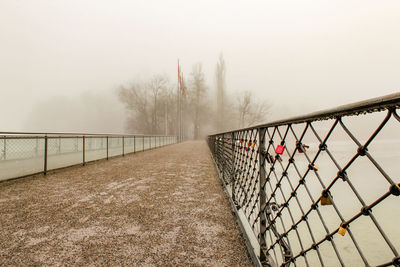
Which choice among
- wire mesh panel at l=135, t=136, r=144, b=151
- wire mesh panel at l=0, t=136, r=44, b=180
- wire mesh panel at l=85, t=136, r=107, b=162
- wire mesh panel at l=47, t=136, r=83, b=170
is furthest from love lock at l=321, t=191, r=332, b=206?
wire mesh panel at l=135, t=136, r=144, b=151

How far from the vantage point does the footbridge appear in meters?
0.77

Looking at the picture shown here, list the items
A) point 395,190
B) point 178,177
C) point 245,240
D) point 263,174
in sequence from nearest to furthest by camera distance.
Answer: point 395,190 → point 263,174 → point 245,240 → point 178,177

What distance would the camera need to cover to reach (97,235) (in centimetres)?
175

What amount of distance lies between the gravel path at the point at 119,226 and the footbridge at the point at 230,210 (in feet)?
0.03

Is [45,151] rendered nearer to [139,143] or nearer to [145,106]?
[139,143]

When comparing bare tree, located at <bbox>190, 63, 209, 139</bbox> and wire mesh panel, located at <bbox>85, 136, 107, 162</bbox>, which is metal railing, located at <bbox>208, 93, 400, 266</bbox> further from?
bare tree, located at <bbox>190, 63, 209, 139</bbox>

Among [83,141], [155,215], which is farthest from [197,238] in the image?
[83,141]

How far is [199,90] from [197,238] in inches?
1471

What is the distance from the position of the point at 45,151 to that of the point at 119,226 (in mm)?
3946

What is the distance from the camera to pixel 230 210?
229cm

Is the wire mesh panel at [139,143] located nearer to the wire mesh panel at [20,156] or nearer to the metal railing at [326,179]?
the wire mesh panel at [20,156]

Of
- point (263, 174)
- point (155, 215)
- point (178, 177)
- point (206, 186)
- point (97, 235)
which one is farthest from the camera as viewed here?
point (178, 177)

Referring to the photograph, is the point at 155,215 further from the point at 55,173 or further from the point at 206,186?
the point at 55,173

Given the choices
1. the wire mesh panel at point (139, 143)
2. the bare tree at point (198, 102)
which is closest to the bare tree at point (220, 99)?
the bare tree at point (198, 102)
